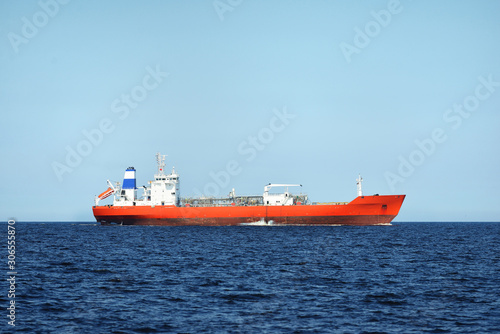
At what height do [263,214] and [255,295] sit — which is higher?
[263,214]

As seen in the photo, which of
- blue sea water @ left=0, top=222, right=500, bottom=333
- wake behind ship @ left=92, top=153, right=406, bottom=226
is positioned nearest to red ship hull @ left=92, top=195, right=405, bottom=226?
wake behind ship @ left=92, top=153, right=406, bottom=226

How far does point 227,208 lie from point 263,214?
19.4 ft

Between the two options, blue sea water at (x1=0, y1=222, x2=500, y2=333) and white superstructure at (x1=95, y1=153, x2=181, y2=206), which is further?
white superstructure at (x1=95, y1=153, x2=181, y2=206)

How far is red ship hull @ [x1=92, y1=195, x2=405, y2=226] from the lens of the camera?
68125 mm

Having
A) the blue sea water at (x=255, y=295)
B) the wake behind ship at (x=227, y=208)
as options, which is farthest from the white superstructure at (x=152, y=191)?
the blue sea water at (x=255, y=295)

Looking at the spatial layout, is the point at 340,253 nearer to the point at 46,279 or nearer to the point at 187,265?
the point at 187,265

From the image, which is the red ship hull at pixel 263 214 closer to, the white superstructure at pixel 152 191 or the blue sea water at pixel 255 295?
the white superstructure at pixel 152 191

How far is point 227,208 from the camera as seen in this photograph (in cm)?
7431

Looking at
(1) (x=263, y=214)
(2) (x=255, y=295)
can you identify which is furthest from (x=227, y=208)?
(2) (x=255, y=295)

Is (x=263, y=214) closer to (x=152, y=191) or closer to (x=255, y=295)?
(x=152, y=191)

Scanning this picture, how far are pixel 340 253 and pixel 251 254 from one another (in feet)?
22.5

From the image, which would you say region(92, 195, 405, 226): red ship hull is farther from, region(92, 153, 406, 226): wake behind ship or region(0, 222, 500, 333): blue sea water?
region(0, 222, 500, 333): blue sea water

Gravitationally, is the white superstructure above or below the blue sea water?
above

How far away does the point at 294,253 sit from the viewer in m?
35.2
